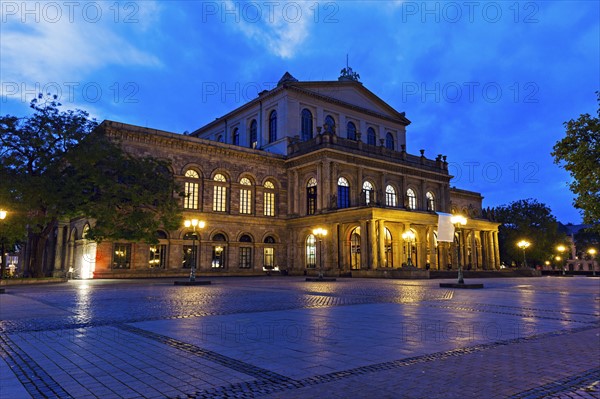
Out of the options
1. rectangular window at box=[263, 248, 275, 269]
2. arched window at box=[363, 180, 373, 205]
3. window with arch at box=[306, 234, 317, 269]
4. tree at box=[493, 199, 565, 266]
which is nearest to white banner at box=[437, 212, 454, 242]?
arched window at box=[363, 180, 373, 205]

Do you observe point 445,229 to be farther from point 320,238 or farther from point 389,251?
point 389,251

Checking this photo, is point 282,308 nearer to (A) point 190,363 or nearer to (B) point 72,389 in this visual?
(A) point 190,363

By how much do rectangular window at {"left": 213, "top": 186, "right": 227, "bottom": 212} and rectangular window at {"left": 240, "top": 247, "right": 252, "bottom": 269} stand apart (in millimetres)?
4262

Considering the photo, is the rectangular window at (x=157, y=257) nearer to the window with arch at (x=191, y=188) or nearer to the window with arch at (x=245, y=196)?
the window with arch at (x=191, y=188)

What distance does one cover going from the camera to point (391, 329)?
28.9 ft

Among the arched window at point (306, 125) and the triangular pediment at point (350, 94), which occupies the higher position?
the triangular pediment at point (350, 94)

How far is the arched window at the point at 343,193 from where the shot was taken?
43844mm

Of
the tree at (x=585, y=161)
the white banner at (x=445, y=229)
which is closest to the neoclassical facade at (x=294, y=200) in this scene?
the white banner at (x=445, y=229)

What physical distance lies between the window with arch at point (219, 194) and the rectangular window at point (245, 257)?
4.28 metres

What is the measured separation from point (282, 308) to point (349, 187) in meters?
32.9

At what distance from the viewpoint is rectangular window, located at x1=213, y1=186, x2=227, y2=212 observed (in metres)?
40.3

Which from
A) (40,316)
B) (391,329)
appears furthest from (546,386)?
(40,316)

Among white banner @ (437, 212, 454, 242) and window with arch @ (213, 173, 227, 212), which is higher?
window with arch @ (213, 173, 227, 212)

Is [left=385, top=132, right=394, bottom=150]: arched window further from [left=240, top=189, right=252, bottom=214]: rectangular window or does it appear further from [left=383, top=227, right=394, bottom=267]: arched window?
[left=240, top=189, right=252, bottom=214]: rectangular window
